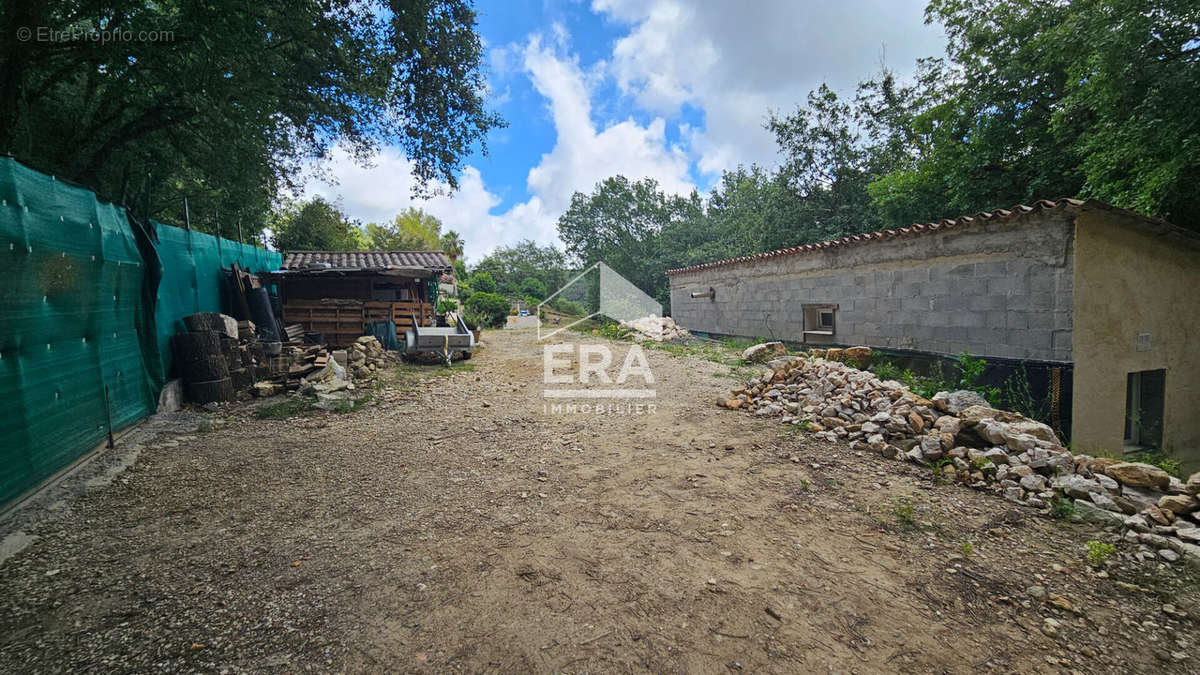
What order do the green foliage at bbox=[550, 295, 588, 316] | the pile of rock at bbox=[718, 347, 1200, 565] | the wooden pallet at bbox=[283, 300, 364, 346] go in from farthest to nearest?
the green foliage at bbox=[550, 295, 588, 316] < the wooden pallet at bbox=[283, 300, 364, 346] < the pile of rock at bbox=[718, 347, 1200, 565]

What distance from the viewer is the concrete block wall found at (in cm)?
558

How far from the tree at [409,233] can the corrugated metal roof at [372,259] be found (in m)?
17.2

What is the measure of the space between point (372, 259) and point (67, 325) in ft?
35.0

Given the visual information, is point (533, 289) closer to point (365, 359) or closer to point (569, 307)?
point (569, 307)

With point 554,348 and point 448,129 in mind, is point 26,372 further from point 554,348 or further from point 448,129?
point 554,348

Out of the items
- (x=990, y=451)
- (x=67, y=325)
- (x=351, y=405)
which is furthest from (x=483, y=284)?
(x=990, y=451)

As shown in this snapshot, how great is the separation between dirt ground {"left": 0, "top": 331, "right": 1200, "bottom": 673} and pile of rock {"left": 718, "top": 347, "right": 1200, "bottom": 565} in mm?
209

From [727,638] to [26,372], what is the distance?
447cm

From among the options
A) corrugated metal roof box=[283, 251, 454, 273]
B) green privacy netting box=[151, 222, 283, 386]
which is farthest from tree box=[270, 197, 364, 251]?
green privacy netting box=[151, 222, 283, 386]

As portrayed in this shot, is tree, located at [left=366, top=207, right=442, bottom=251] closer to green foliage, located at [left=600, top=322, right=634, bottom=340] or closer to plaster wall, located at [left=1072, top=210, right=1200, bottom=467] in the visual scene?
green foliage, located at [left=600, top=322, right=634, bottom=340]

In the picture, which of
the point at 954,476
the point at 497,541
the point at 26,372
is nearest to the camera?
the point at 497,541

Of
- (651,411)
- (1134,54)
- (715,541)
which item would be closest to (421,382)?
(651,411)

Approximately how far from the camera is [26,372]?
2801 mm

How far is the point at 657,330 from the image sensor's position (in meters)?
15.0
